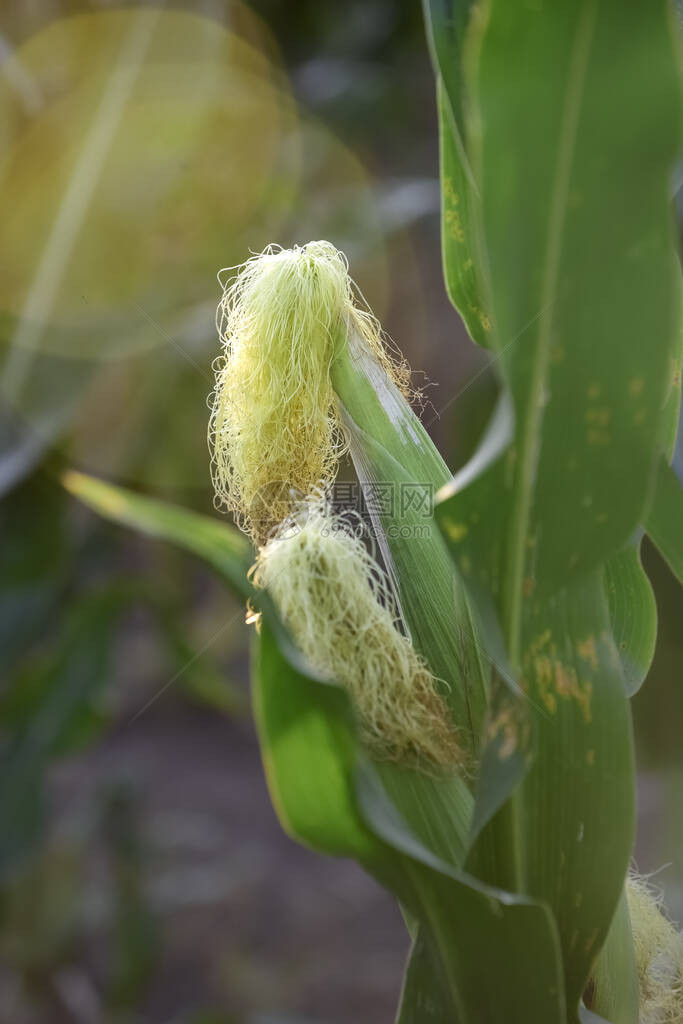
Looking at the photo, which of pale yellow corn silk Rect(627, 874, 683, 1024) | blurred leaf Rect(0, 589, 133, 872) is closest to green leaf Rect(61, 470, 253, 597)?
pale yellow corn silk Rect(627, 874, 683, 1024)

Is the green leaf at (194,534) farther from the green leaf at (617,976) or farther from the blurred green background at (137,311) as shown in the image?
the blurred green background at (137,311)

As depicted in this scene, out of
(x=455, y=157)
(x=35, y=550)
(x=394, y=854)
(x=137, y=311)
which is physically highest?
(x=137, y=311)

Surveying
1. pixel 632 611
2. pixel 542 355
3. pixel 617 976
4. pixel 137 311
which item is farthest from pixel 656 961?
pixel 137 311

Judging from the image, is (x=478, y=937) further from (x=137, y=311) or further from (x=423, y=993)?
(x=137, y=311)

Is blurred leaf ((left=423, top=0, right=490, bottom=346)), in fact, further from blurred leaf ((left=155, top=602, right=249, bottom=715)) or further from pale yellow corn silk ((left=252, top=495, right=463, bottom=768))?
blurred leaf ((left=155, top=602, right=249, bottom=715))

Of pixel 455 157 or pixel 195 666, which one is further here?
pixel 195 666

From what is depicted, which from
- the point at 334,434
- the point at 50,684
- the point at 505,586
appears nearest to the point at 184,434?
the point at 50,684

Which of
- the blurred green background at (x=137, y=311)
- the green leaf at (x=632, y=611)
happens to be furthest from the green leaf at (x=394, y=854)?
the blurred green background at (x=137, y=311)
